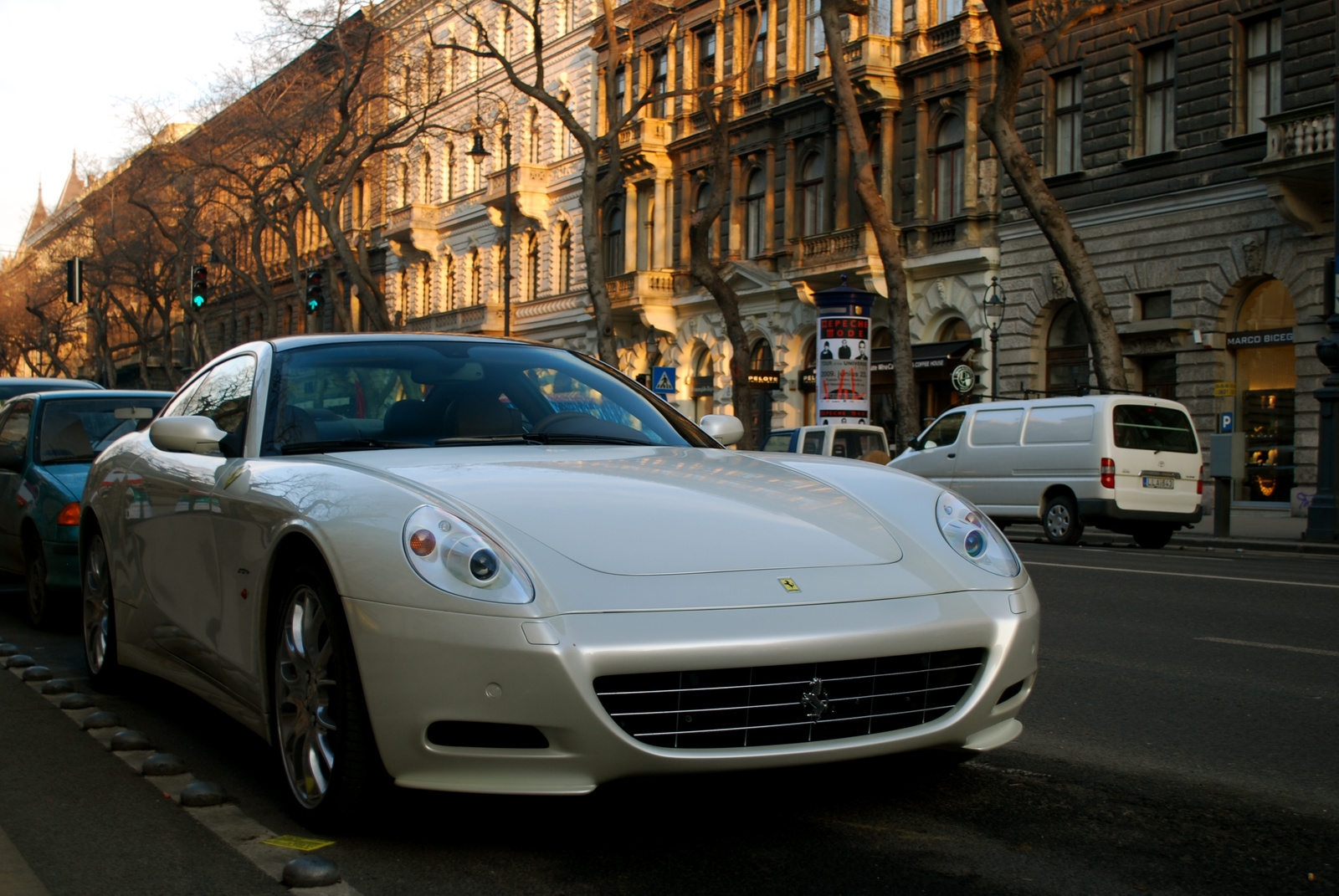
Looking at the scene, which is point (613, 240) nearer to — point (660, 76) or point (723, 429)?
point (660, 76)

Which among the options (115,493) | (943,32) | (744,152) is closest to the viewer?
(115,493)

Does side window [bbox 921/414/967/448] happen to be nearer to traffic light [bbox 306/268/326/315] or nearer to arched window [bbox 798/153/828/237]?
traffic light [bbox 306/268/326/315]

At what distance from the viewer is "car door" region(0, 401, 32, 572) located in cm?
883

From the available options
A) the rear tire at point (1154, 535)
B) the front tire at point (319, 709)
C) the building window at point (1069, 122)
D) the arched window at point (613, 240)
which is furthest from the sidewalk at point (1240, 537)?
the arched window at point (613, 240)

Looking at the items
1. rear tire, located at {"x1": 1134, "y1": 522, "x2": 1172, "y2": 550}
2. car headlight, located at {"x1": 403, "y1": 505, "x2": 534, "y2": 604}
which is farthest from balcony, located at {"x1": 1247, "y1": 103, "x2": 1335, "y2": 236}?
car headlight, located at {"x1": 403, "y1": 505, "x2": 534, "y2": 604}

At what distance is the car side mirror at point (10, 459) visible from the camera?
28.2 ft

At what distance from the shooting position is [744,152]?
124 feet

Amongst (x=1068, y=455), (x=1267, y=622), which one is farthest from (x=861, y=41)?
(x=1267, y=622)

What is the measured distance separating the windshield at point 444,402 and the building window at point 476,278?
47705 millimetres

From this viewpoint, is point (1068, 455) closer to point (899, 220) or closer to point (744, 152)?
point (899, 220)

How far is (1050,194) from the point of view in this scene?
21.6 meters

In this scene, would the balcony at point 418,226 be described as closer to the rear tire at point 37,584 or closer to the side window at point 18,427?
the side window at point 18,427

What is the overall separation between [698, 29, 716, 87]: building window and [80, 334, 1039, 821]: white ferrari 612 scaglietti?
35.3 meters

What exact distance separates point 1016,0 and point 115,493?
84.5ft
